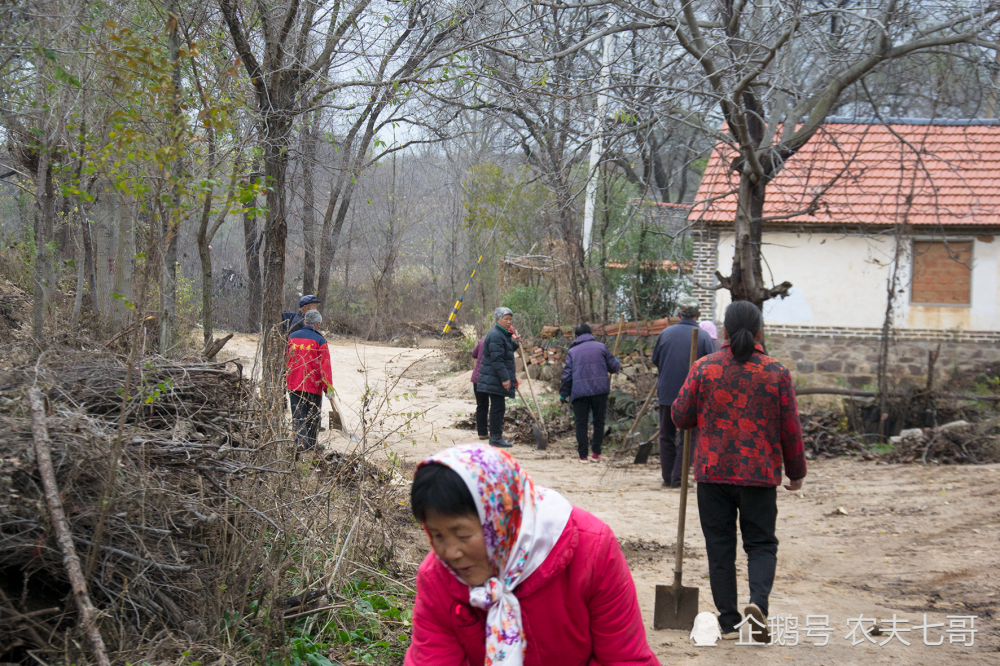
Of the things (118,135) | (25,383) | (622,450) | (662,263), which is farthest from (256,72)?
(662,263)

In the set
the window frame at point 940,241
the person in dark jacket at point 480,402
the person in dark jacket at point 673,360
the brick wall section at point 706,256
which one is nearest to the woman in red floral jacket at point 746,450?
the person in dark jacket at point 673,360

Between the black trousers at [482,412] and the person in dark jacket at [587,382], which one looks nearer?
the person in dark jacket at [587,382]

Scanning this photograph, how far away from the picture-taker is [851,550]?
6305mm

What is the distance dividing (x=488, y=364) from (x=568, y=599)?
8319 mm

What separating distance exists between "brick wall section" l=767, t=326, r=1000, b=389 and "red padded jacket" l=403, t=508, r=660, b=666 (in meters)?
13.0

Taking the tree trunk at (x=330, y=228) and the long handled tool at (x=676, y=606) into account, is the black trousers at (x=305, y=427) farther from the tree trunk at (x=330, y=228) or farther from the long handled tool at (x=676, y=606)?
the tree trunk at (x=330, y=228)

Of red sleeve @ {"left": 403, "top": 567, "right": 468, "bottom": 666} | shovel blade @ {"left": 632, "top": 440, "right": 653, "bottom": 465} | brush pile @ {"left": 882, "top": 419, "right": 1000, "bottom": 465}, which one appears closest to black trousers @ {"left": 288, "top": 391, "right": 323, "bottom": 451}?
red sleeve @ {"left": 403, "top": 567, "right": 468, "bottom": 666}

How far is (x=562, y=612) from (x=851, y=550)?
5.14 metres

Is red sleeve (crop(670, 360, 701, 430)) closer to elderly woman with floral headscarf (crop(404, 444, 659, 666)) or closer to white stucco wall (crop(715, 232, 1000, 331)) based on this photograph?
elderly woman with floral headscarf (crop(404, 444, 659, 666))

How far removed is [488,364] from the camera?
1032 cm

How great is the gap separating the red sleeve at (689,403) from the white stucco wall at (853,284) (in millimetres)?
10705

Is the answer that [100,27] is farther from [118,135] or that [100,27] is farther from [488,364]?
[488,364]

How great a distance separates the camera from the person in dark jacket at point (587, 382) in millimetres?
9477

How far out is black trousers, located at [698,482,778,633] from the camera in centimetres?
412
